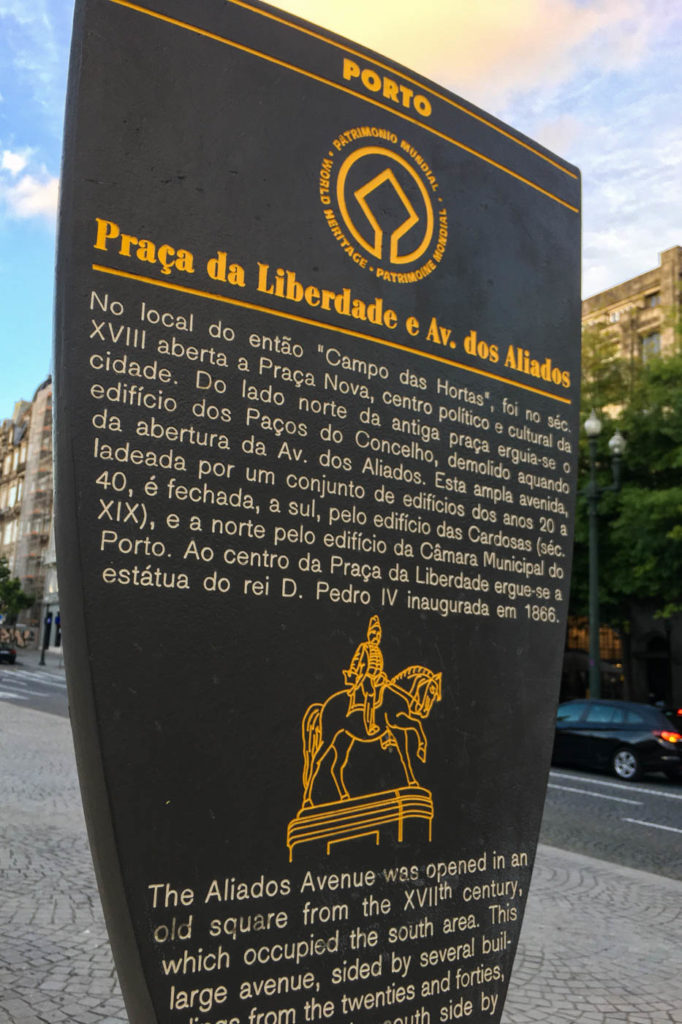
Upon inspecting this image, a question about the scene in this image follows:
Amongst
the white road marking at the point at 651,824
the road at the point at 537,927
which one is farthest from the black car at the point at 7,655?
the white road marking at the point at 651,824

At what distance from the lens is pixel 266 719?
7.52 ft

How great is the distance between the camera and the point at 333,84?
2.68m

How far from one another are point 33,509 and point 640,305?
217 feet

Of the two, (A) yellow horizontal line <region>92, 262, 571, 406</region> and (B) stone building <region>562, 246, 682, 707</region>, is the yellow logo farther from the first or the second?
(B) stone building <region>562, 246, 682, 707</region>

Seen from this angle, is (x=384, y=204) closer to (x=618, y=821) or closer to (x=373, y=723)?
(x=373, y=723)

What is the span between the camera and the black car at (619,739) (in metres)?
15.2

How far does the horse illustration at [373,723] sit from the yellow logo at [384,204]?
1256 mm

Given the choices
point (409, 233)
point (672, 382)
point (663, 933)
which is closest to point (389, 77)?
point (409, 233)

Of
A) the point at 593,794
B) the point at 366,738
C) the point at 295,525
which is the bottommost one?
the point at 593,794

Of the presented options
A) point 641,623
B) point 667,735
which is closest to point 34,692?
point 641,623

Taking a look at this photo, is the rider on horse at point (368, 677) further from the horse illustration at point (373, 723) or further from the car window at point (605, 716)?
the car window at point (605, 716)

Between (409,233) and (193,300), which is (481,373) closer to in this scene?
(409,233)

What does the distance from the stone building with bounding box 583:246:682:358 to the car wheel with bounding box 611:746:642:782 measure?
66.3ft

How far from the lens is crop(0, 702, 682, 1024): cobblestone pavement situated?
433 centimetres
